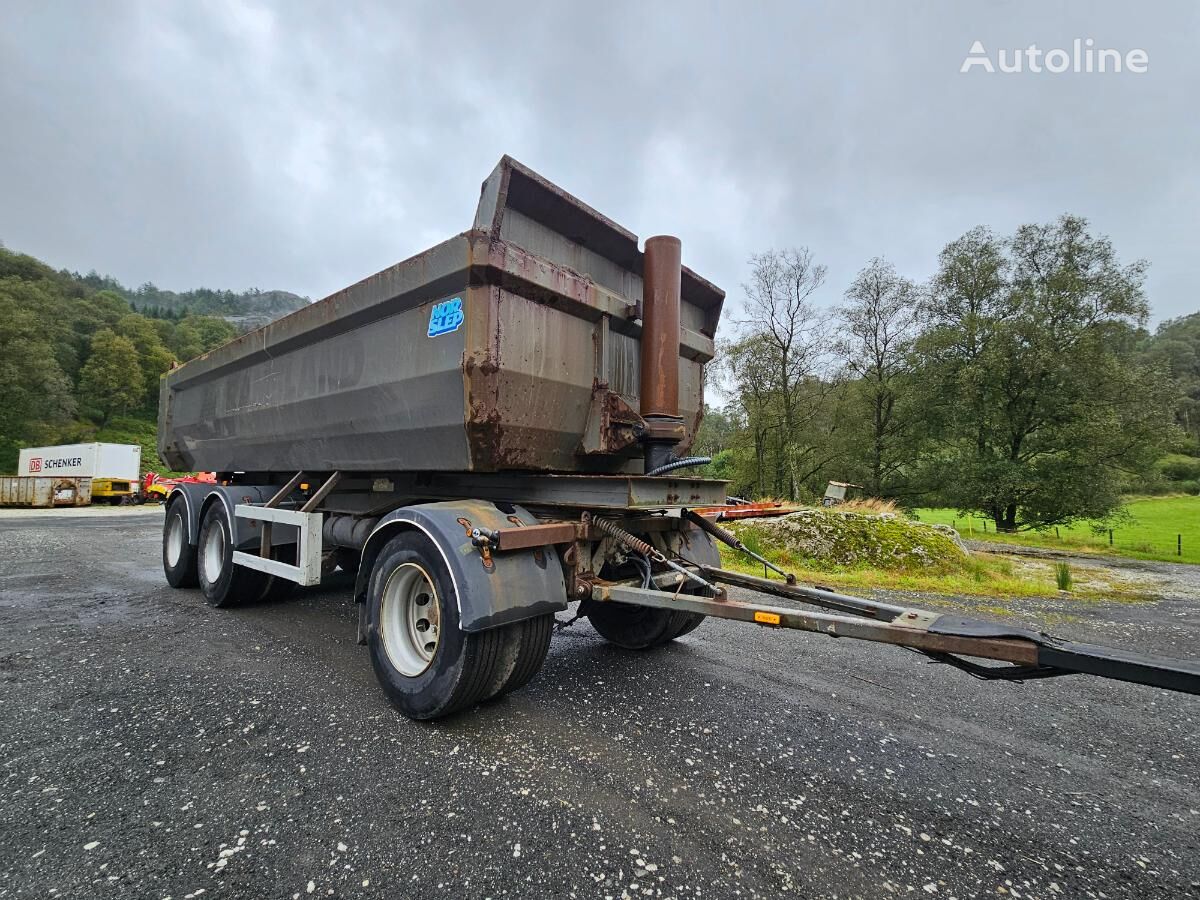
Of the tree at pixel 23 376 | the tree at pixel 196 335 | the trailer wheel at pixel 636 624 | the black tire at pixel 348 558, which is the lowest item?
the trailer wheel at pixel 636 624

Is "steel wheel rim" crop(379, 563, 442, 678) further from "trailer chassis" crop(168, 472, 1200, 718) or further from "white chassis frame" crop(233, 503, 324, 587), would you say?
"white chassis frame" crop(233, 503, 324, 587)

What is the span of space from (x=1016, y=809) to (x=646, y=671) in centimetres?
220

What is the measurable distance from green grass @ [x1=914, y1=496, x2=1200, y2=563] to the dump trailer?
54.2 feet

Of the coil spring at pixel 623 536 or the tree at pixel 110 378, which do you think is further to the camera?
the tree at pixel 110 378

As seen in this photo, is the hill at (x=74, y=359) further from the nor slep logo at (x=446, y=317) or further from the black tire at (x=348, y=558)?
the nor slep logo at (x=446, y=317)

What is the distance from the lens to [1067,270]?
2084 centimetres

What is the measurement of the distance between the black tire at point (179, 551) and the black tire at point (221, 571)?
223 mm

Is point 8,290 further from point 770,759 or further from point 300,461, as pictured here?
point 770,759

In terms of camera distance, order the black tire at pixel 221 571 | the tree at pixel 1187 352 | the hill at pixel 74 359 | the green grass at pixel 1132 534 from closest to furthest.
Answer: the black tire at pixel 221 571 → the green grass at pixel 1132 534 → the hill at pixel 74 359 → the tree at pixel 1187 352

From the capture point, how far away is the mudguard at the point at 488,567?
2832 mm

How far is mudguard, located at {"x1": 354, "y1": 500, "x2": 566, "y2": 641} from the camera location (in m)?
2.83

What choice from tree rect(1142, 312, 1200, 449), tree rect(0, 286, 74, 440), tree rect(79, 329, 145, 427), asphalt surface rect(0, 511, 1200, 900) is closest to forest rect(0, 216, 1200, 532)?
asphalt surface rect(0, 511, 1200, 900)

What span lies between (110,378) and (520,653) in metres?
69.5

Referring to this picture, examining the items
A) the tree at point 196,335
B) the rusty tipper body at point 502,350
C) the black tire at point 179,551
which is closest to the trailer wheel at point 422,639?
the rusty tipper body at point 502,350
